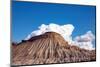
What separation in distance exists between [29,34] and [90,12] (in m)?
0.87

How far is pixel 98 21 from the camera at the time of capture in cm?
311

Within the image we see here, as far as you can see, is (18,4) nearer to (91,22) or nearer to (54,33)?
(54,33)

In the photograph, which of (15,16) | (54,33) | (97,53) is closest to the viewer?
(15,16)

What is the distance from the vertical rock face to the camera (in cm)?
275

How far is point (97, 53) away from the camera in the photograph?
3.10m

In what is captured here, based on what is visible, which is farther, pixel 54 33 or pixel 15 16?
pixel 54 33

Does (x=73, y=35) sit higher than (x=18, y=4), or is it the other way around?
(x=18, y=4)

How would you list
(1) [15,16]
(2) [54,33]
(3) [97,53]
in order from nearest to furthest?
1. (1) [15,16]
2. (2) [54,33]
3. (3) [97,53]

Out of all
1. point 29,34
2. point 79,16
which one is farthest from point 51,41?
point 79,16

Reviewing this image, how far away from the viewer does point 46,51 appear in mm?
2850

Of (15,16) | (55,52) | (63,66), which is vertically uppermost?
(15,16)

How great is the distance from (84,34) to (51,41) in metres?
0.46

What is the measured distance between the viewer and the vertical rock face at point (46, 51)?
275cm

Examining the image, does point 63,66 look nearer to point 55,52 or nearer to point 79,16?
point 55,52
